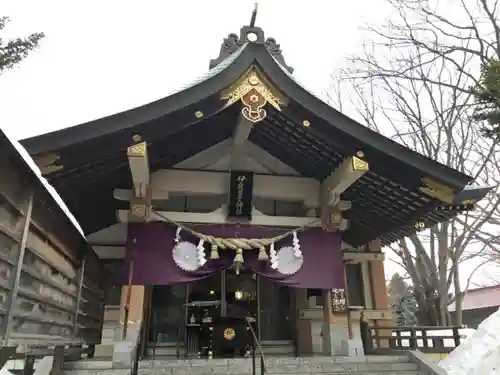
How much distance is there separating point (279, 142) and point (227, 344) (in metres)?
3.94

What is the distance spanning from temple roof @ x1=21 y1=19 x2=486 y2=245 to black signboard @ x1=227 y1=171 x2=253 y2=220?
80 centimetres

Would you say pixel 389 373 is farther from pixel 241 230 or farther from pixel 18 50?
pixel 18 50

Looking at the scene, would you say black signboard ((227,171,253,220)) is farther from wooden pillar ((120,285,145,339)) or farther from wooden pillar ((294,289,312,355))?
wooden pillar ((294,289,312,355))

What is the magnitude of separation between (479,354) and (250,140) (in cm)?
516

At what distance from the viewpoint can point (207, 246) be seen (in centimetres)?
720

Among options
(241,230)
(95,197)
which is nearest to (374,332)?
(241,230)

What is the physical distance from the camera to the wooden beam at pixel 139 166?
19.2ft

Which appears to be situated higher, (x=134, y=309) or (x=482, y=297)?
(x=482, y=297)

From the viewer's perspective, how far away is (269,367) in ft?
19.9

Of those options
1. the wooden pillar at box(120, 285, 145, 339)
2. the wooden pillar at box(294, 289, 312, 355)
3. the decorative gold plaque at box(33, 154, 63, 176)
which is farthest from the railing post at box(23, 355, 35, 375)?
the wooden pillar at box(294, 289, 312, 355)

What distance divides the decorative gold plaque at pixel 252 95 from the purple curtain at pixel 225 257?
232 cm

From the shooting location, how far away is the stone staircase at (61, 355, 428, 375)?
5.74 m

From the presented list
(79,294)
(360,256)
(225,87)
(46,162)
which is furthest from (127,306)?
(360,256)

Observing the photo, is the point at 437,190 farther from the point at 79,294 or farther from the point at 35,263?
the point at 79,294
